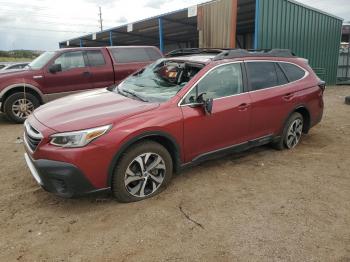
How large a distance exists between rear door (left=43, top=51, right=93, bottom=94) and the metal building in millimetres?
6049

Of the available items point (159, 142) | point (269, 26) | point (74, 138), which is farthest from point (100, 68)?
point (269, 26)

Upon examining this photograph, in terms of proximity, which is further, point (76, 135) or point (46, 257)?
point (76, 135)

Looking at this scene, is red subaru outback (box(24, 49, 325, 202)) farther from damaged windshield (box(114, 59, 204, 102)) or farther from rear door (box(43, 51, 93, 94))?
rear door (box(43, 51, 93, 94))

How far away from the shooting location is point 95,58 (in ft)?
28.2

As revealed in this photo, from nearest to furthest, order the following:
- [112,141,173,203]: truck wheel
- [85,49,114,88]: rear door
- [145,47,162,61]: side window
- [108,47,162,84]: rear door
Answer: [112,141,173,203]: truck wheel, [85,49,114,88]: rear door, [108,47,162,84]: rear door, [145,47,162,61]: side window

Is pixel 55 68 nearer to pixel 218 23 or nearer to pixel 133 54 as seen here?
pixel 133 54

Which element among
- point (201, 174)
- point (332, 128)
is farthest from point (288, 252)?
point (332, 128)

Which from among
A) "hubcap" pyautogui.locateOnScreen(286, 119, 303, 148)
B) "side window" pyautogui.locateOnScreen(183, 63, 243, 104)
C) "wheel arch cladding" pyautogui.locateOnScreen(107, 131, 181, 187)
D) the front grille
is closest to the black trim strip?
"wheel arch cladding" pyautogui.locateOnScreen(107, 131, 181, 187)

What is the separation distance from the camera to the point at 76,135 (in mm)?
3236

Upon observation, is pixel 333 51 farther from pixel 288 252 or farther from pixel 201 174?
pixel 288 252

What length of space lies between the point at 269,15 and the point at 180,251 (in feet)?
37.1

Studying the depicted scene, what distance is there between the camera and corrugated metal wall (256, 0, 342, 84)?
40.3 ft

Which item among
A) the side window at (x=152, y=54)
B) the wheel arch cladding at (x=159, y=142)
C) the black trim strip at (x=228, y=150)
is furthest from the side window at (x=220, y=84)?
the side window at (x=152, y=54)

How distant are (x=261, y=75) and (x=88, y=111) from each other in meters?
2.62
